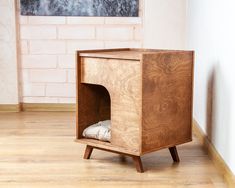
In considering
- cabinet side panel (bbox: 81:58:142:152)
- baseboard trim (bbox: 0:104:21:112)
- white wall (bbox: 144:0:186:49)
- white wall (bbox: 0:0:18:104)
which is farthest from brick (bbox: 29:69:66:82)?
cabinet side panel (bbox: 81:58:142:152)

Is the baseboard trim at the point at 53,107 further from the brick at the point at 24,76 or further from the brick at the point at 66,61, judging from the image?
the brick at the point at 66,61

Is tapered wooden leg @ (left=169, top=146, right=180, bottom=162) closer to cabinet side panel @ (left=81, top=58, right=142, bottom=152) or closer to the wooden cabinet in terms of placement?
the wooden cabinet

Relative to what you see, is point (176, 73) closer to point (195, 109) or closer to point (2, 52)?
point (195, 109)

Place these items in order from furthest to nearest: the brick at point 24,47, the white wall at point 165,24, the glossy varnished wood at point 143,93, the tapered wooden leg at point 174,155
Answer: the brick at point 24,47
the white wall at point 165,24
the tapered wooden leg at point 174,155
the glossy varnished wood at point 143,93

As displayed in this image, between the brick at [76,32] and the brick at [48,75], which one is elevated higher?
the brick at [76,32]

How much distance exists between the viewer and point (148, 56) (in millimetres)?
1842

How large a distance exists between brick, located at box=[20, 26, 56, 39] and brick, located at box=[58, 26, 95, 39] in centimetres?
6

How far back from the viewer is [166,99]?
1966 millimetres

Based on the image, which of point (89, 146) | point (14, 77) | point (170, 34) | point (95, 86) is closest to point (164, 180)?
point (89, 146)

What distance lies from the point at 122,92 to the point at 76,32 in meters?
1.44

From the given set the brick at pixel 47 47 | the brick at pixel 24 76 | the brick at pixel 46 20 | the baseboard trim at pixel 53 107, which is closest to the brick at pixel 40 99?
the baseboard trim at pixel 53 107

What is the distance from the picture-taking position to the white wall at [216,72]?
1.78 meters

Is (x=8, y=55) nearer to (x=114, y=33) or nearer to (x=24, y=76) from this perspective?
(x=24, y=76)

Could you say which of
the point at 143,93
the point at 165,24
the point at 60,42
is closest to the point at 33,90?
the point at 60,42
